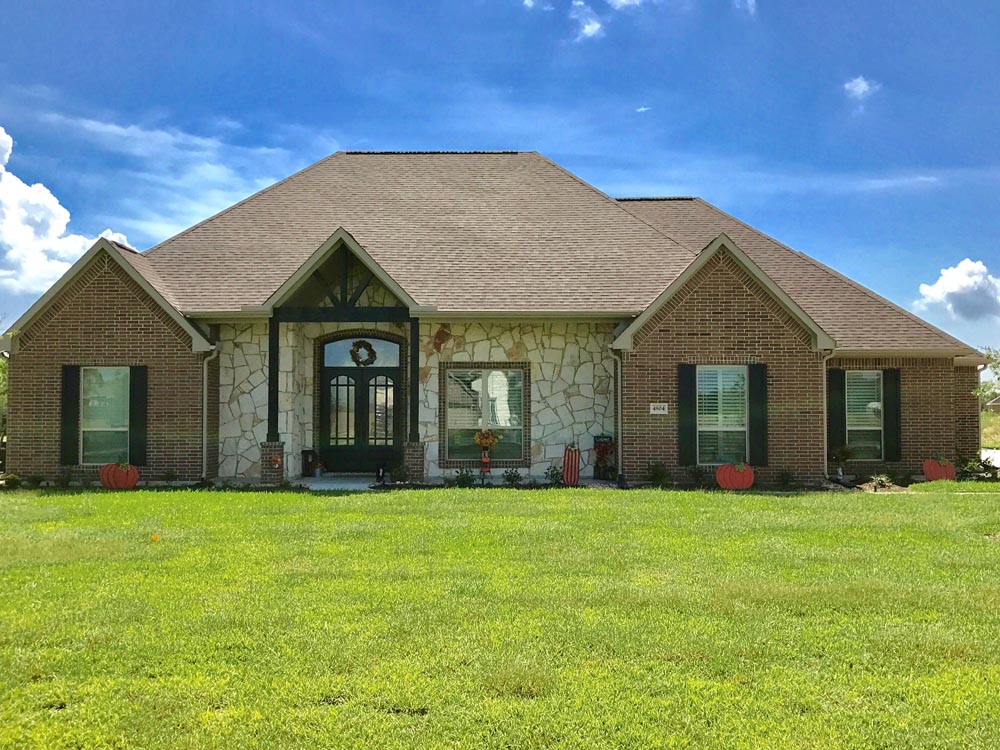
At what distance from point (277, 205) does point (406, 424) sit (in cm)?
656

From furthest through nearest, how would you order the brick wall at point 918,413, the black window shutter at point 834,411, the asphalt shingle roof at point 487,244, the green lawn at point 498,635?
the brick wall at point 918,413 → the black window shutter at point 834,411 → the asphalt shingle roof at point 487,244 → the green lawn at point 498,635

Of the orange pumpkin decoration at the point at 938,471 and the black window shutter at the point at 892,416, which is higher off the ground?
the black window shutter at the point at 892,416

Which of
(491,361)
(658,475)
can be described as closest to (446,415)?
(491,361)

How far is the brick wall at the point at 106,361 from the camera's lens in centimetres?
1555

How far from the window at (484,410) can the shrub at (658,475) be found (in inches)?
99.4

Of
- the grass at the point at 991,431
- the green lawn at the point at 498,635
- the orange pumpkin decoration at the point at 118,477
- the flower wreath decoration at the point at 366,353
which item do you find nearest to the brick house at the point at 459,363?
the flower wreath decoration at the point at 366,353

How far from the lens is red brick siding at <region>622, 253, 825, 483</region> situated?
15.3 m

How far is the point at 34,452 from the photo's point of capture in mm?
15523

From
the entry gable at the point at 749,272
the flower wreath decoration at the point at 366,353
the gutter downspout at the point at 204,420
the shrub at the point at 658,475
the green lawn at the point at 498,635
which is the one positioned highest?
the entry gable at the point at 749,272

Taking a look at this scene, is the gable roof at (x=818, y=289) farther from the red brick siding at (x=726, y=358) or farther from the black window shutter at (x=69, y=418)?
the black window shutter at (x=69, y=418)

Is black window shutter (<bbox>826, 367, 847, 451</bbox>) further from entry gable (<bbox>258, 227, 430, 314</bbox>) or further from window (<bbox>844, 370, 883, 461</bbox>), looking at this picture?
entry gable (<bbox>258, 227, 430, 314</bbox>)

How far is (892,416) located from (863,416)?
0.56m

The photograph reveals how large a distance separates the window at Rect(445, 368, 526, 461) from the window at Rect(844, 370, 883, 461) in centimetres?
653

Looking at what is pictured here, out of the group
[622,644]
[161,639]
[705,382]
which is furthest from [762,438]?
[161,639]
